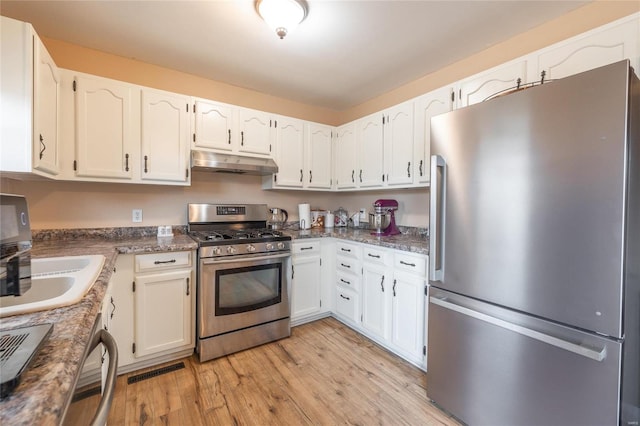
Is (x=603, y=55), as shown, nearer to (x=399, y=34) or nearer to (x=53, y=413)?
(x=399, y=34)

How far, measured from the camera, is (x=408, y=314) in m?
2.10

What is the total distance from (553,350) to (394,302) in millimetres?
1102

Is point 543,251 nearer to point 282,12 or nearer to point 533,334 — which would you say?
point 533,334

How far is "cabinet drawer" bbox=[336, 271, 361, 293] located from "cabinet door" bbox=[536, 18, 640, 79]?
203 cm

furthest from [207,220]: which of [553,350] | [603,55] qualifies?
[603,55]

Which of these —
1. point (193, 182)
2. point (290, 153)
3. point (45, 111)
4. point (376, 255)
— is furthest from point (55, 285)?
point (290, 153)

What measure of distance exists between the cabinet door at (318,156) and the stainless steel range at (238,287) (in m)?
0.96

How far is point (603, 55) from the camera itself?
1483mm

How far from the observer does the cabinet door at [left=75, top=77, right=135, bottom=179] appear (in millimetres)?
2045

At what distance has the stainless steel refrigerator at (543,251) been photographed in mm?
1078

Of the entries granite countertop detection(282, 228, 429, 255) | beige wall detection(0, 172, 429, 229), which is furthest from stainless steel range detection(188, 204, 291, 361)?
granite countertop detection(282, 228, 429, 255)

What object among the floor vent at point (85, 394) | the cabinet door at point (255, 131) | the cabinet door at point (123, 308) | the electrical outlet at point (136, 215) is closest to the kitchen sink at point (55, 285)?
the floor vent at point (85, 394)

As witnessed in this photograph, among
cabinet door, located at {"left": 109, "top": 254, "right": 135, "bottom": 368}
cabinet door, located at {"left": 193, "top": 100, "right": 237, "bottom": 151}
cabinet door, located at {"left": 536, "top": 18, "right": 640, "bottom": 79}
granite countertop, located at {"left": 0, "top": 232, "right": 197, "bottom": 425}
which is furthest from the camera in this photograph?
cabinet door, located at {"left": 193, "top": 100, "right": 237, "bottom": 151}

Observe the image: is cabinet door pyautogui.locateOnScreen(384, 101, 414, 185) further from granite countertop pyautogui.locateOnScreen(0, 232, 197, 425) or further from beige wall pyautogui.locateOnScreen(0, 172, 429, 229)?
granite countertop pyautogui.locateOnScreen(0, 232, 197, 425)
